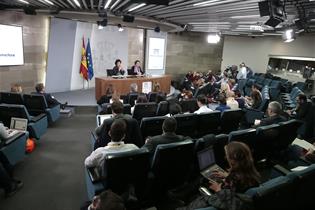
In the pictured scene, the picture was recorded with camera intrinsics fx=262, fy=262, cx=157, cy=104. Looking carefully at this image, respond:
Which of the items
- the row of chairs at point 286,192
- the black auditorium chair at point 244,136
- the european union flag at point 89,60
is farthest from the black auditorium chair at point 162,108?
the european union flag at point 89,60

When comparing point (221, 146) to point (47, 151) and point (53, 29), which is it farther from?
point (53, 29)

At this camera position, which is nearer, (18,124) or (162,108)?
(18,124)

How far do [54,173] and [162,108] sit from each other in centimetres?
232

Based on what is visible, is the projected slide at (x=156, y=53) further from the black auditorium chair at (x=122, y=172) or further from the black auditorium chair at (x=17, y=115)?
the black auditorium chair at (x=122, y=172)

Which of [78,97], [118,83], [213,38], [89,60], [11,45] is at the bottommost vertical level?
[78,97]

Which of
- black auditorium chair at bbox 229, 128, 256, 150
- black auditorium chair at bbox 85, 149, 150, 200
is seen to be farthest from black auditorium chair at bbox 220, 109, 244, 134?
black auditorium chair at bbox 85, 149, 150, 200

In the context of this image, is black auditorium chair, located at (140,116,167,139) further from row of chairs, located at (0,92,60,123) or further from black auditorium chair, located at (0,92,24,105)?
black auditorium chair, located at (0,92,24,105)

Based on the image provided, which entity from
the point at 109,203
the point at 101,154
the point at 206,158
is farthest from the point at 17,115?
the point at 109,203

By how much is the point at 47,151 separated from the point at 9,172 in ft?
3.98

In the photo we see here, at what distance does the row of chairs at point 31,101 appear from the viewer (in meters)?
5.62

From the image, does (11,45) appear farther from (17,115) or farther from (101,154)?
(101,154)

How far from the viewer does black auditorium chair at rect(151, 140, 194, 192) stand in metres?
2.81

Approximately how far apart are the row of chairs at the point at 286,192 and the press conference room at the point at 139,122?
0.05 feet

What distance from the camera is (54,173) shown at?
398 cm
